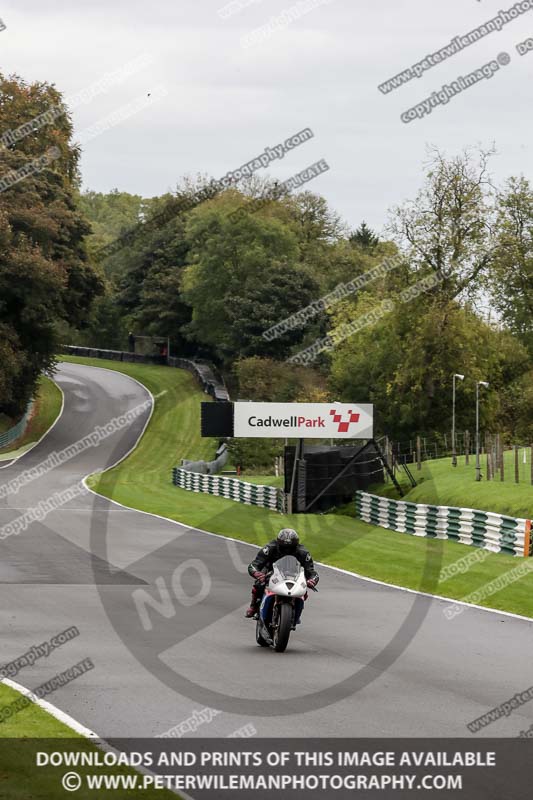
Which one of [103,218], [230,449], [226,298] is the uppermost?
[103,218]

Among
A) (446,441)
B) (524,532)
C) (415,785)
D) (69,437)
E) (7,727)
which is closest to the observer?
(415,785)

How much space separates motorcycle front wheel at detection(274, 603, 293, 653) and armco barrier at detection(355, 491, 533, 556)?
1447 cm

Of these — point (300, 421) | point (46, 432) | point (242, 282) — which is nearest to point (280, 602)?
point (300, 421)

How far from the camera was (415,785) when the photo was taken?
882 centimetres

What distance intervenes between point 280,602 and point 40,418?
66956 mm

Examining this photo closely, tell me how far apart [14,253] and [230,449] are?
16285 millimetres

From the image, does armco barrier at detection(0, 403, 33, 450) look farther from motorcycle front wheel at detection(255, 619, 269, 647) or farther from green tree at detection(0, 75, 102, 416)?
motorcycle front wheel at detection(255, 619, 269, 647)

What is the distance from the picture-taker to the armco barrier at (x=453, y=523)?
28.9 m

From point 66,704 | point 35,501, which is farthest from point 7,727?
point 35,501

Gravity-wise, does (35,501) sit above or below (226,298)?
below

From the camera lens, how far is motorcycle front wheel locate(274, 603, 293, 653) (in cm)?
1487

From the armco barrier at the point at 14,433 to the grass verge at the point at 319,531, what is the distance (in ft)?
24.9

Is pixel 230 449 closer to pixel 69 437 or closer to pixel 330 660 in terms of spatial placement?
pixel 69 437

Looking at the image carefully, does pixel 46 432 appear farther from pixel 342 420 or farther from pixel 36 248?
pixel 342 420
